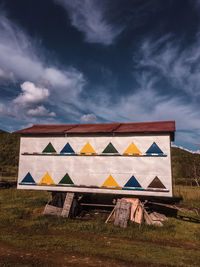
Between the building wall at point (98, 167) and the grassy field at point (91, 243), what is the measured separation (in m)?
2.00

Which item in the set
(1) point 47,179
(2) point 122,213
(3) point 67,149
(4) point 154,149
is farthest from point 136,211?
(1) point 47,179

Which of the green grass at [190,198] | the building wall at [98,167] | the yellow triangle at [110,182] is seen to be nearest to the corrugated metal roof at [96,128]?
the building wall at [98,167]

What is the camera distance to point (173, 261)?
249 inches

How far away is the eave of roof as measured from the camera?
449 inches

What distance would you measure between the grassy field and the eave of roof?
537 cm

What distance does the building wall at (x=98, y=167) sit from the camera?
1103 centimetres

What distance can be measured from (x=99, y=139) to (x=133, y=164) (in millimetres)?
2688

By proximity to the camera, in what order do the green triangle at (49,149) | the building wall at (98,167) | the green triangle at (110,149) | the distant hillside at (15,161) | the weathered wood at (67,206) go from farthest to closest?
the distant hillside at (15,161)
the green triangle at (49,149)
the green triangle at (110,149)
the weathered wood at (67,206)
the building wall at (98,167)

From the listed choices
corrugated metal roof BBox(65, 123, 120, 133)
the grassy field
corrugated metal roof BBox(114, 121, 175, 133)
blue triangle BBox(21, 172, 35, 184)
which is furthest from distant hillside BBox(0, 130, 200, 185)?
blue triangle BBox(21, 172, 35, 184)

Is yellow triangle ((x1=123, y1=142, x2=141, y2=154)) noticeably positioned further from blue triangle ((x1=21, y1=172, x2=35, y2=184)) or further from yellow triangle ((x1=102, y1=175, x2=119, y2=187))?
blue triangle ((x1=21, y1=172, x2=35, y2=184))

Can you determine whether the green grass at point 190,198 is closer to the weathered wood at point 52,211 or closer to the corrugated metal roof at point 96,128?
the corrugated metal roof at point 96,128

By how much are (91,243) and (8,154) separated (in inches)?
2386

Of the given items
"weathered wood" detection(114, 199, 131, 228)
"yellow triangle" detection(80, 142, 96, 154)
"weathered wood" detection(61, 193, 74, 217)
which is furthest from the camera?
"yellow triangle" detection(80, 142, 96, 154)

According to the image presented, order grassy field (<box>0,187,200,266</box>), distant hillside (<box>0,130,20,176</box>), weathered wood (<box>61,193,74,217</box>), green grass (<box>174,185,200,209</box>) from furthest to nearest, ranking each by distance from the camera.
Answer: distant hillside (<box>0,130,20,176</box>), green grass (<box>174,185,200,209</box>), weathered wood (<box>61,193,74,217</box>), grassy field (<box>0,187,200,266</box>)
